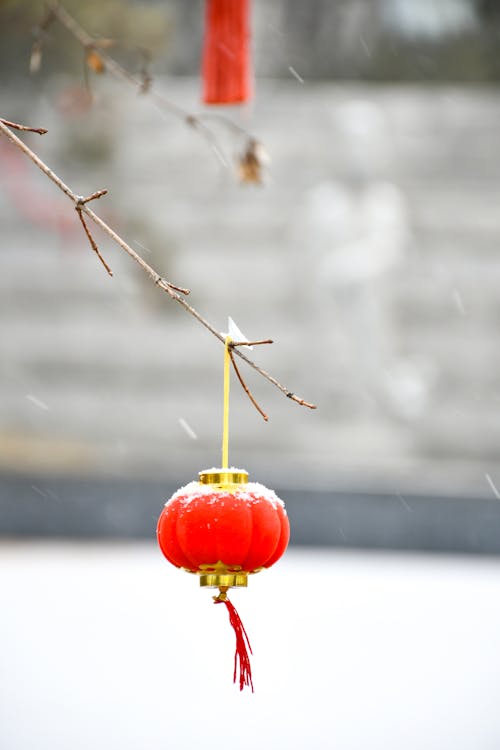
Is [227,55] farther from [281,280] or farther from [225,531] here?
[281,280]

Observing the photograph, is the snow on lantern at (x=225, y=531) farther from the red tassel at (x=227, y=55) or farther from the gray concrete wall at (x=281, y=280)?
the gray concrete wall at (x=281, y=280)

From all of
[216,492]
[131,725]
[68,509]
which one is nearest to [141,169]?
[68,509]

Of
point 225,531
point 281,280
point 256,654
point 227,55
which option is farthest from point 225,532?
point 281,280

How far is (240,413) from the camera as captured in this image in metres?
3.70

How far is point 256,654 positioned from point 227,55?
1.69m

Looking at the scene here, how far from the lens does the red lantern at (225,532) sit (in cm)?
112

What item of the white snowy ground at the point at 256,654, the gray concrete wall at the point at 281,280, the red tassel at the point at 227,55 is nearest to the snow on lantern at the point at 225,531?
the red tassel at the point at 227,55

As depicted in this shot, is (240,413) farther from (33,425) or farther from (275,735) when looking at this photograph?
(275,735)

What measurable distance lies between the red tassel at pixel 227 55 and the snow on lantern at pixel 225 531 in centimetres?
72

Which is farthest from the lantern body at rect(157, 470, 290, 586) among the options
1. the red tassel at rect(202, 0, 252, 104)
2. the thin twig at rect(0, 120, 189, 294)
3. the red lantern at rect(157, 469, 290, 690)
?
the red tassel at rect(202, 0, 252, 104)

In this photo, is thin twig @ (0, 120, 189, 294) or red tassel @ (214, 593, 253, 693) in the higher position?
thin twig @ (0, 120, 189, 294)

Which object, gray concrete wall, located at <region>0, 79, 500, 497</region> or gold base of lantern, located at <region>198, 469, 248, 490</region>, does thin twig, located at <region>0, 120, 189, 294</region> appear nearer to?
gold base of lantern, located at <region>198, 469, 248, 490</region>

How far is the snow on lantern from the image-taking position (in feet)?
3.66

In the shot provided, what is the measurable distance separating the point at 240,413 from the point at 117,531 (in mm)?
927
